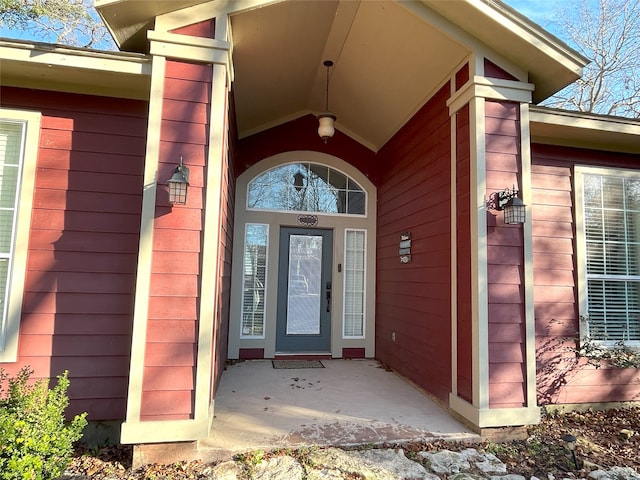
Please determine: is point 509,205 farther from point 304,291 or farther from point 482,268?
point 304,291

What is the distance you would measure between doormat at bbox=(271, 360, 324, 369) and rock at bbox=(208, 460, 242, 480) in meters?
2.18

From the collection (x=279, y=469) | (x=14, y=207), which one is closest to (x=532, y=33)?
(x=279, y=469)

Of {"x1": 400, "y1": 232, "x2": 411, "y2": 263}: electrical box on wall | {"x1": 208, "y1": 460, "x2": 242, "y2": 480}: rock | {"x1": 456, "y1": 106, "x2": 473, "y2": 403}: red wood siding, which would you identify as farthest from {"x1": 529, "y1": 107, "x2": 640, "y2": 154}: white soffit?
{"x1": 208, "y1": 460, "x2": 242, "y2": 480}: rock

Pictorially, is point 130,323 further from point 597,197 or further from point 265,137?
point 597,197

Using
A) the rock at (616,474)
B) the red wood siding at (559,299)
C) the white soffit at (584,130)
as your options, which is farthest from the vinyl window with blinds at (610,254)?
the rock at (616,474)

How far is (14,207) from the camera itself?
2.72 meters

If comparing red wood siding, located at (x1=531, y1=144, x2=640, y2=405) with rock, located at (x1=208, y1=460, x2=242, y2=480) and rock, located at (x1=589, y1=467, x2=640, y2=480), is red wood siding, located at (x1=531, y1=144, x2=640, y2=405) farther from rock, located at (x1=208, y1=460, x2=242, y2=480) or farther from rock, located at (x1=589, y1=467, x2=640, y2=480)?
rock, located at (x1=208, y1=460, x2=242, y2=480)

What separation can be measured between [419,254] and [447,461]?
1955 mm

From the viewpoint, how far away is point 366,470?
229cm

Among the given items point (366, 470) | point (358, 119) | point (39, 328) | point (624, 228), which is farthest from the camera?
point (358, 119)

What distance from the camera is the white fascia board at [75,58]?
2488mm

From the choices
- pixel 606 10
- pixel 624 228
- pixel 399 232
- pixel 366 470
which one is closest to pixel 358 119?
pixel 399 232

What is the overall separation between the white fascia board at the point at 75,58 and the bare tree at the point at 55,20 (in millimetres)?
7324

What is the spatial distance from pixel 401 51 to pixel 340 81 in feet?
3.39
